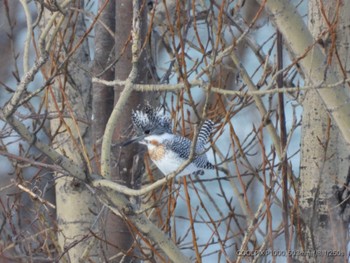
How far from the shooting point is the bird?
3.29 m

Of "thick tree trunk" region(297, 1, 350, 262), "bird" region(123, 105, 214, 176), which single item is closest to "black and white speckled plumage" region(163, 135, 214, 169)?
"bird" region(123, 105, 214, 176)

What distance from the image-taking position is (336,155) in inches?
137

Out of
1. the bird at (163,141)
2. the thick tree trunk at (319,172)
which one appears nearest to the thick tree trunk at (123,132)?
the bird at (163,141)

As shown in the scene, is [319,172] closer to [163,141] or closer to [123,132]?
[163,141]

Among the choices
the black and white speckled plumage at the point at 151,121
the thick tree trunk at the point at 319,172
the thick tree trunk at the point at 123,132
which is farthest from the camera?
the thick tree trunk at the point at 123,132

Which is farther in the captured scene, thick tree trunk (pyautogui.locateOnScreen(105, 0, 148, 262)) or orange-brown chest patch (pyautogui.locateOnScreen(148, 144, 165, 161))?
thick tree trunk (pyautogui.locateOnScreen(105, 0, 148, 262))

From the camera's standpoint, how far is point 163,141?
132 inches

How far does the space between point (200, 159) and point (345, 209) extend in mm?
695

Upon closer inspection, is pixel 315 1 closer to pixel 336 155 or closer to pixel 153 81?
pixel 336 155

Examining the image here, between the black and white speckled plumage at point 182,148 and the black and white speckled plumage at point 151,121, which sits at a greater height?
the black and white speckled plumage at point 151,121

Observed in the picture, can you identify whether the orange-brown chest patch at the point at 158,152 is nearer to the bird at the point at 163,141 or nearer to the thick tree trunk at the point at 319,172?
the bird at the point at 163,141

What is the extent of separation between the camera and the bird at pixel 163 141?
3.29 m

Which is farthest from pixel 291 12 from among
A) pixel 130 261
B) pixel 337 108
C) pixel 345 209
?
pixel 130 261

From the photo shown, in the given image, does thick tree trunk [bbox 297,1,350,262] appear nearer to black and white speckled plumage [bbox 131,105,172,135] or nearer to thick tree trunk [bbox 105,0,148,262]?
black and white speckled plumage [bbox 131,105,172,135]
